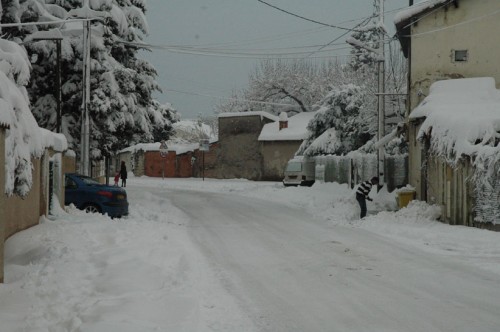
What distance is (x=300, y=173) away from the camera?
112ft

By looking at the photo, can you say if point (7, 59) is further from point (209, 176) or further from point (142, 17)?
point (209, 176)

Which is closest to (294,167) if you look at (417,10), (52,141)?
(417,10)

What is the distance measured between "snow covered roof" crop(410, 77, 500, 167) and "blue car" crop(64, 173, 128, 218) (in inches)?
388

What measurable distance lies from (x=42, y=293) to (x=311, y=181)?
27.9m

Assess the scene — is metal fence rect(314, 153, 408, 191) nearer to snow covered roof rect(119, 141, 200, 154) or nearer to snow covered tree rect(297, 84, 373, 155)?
snow covered tree rect(297, 84, 373, 155)

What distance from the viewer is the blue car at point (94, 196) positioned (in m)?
17.2

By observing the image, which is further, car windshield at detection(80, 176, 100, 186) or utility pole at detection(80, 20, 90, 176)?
utility pole at detection(80, 20, 90, 176)

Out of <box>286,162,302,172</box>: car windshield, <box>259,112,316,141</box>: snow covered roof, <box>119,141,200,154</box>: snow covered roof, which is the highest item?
<box>259,112,316,141</box>: snow covered roof

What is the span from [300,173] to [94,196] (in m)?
18.5

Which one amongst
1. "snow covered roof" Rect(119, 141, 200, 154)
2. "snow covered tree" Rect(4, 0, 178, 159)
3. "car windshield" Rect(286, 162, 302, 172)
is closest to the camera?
"snow covered tree" Rect(4, 0, 178, 159)

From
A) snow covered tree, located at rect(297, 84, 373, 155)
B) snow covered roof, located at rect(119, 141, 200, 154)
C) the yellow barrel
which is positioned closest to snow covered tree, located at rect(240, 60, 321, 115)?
snow covered roof, located at rect(119, 141, 200, 154)

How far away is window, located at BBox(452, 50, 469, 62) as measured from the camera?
21.4m

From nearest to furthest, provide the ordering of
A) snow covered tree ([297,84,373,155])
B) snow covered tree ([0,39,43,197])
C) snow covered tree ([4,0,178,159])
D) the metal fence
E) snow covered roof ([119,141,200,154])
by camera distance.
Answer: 1. snow covered tree ([0,39,43,197])
2. snow covered tree ([4,0,178,159])
3. the metal fence
4. snow covered tree ([297,84,373,155])
5. snow covered roof ([119,141,200,154])

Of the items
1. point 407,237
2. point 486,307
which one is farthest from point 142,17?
point 486,307
